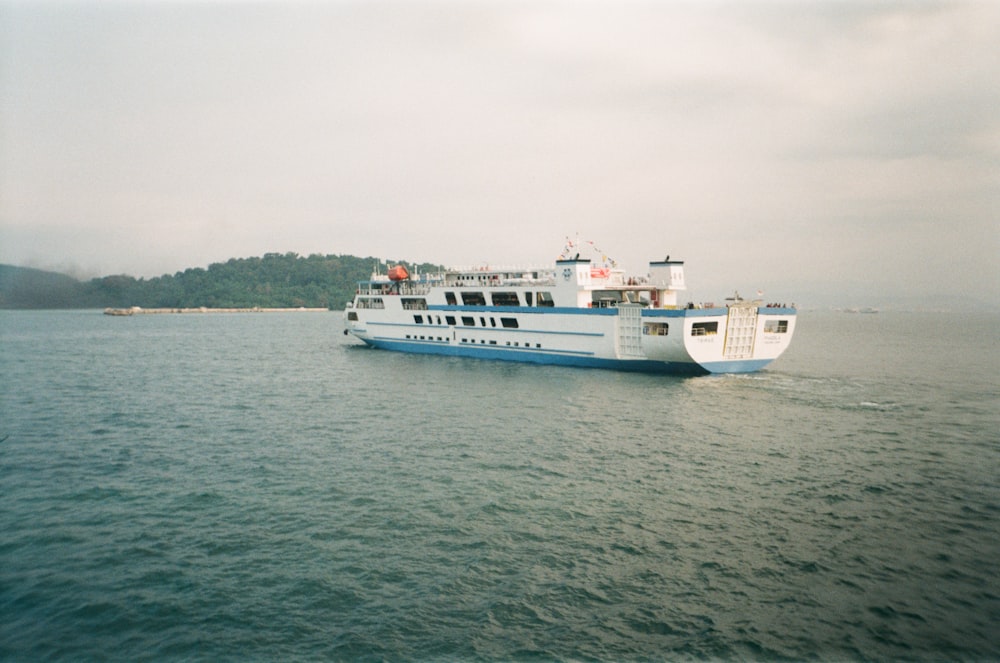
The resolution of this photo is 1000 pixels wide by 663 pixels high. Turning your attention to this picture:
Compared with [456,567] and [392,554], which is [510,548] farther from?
[392,554]

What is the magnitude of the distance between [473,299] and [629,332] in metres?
19.1

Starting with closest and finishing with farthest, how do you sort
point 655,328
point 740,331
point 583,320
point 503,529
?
1. point 503,529
2. point 655,328
3. point 740,331
4. point 583,320

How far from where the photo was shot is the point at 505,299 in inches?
2254

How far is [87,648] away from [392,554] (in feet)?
22.7

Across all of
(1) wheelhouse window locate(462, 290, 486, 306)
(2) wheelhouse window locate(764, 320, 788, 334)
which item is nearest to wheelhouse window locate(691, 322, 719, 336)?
(2) wheelhouse window locate(764, 320, 788, 334)

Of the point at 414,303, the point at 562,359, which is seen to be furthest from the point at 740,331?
the point at 414,303

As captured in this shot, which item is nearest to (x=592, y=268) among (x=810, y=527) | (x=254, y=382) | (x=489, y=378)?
(x=489, y=378)

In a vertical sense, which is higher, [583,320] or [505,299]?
[505,299]

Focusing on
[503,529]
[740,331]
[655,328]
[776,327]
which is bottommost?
[503,529]

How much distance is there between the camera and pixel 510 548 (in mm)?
15852

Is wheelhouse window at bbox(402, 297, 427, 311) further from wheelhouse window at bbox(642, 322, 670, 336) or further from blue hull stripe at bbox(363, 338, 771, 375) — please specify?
wheelhouse window at bbox(642, 322, 670, 336)

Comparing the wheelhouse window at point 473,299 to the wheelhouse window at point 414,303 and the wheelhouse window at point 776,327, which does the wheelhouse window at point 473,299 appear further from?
the wheelhouse window at point 776,327

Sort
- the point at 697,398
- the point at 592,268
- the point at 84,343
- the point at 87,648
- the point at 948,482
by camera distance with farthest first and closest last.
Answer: the point at 84,343 → the point at 592,268 → the point at 697,398 → the point at 948,482 → the point at 87,648

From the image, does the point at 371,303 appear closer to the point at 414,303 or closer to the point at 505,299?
the point at 414,303
